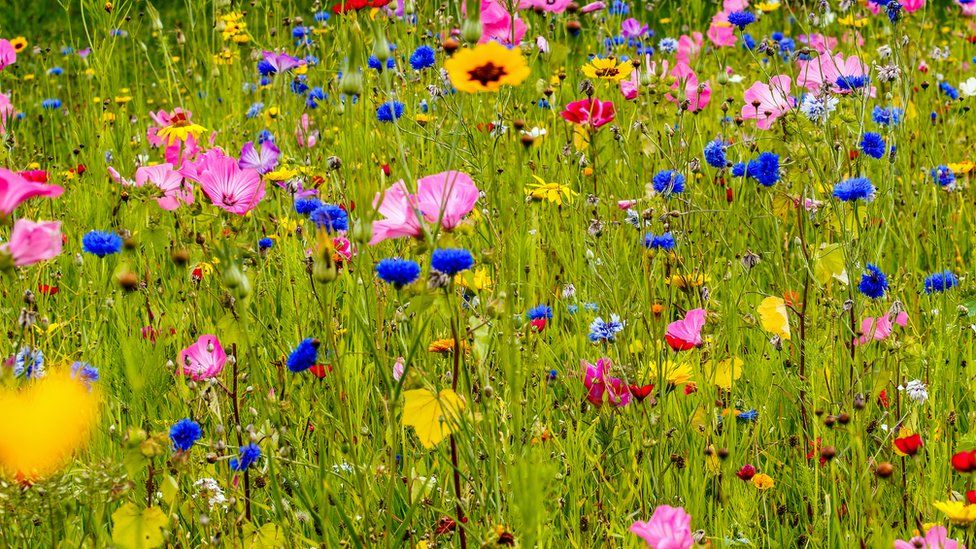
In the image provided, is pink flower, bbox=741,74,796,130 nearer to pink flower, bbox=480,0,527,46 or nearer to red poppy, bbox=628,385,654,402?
pink flower, bbox=480,0,527,46

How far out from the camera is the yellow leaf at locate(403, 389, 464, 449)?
1.13 metres

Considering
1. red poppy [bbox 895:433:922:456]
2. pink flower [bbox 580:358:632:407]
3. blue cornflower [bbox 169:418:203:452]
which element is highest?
blue cornflower [bbox 169:418:203:452]

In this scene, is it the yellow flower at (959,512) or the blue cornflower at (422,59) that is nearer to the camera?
the yellow flower at (959,512)

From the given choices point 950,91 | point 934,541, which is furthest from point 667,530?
point 950,91

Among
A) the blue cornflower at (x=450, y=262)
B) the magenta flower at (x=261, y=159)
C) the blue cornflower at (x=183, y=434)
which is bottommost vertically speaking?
the blue cornflower at (x=183, y=434)

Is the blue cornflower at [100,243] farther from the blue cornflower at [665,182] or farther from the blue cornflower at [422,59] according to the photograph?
the blue cornflower at [665,182]

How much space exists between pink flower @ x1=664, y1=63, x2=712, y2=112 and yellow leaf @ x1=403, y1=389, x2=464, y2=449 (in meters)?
1.23

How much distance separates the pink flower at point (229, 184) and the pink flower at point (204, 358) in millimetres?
253

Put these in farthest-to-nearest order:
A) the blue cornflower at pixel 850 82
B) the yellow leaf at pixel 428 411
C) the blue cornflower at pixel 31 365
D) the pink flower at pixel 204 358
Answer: the blue cornflower at pixel 850 82, the pink flower at pixel 204 358, the blue cornflower at pixel 31 365, the yellow leaf at pixel 428 411

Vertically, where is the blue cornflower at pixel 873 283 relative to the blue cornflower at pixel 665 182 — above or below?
below

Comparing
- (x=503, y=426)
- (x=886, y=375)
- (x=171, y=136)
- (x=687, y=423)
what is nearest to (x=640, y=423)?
(x=687, y=423)

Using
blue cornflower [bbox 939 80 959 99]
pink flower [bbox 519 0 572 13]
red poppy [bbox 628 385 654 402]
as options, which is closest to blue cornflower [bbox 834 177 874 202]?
red poppy [bbox 628 385 654 402]

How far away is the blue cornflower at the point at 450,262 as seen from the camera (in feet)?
3.33

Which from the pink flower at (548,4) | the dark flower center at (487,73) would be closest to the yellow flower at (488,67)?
the dark flower center at (487,73)
